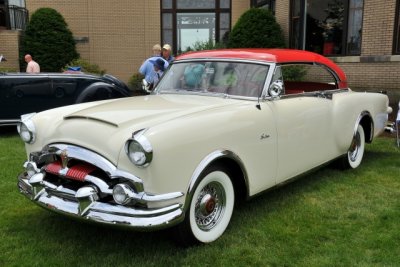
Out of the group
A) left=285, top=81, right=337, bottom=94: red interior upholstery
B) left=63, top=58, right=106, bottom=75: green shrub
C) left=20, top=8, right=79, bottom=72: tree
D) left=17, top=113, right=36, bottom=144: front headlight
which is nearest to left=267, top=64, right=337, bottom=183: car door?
left=285, top=81, right=337, bottom=94: red interior upholstery

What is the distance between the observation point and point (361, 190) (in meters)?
4.88

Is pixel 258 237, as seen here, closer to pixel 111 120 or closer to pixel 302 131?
pixel 302 131

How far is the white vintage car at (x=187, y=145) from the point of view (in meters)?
2.99

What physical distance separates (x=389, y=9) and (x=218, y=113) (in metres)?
8.46

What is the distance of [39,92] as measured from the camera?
761 cm

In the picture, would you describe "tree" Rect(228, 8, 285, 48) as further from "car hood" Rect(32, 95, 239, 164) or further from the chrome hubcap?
the chrome hubcap

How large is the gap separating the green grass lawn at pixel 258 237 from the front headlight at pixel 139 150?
81 centimetres

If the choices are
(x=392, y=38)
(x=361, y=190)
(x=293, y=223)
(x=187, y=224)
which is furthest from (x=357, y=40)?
(x=187, y=224)

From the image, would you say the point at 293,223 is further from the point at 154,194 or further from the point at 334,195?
the point at 154,194

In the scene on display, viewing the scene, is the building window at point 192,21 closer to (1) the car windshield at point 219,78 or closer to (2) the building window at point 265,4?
(2) the building window at point 265,4

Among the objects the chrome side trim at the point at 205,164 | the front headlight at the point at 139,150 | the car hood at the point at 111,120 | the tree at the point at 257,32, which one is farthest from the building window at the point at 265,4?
the front headlight at the point at 139,150

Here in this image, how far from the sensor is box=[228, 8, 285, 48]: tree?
42.2 ft

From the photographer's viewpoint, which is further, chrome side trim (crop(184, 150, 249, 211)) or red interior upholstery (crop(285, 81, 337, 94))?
red interior upholstery (crop(285, 81, 337, 94))

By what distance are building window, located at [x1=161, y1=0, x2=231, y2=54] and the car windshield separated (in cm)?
1187
